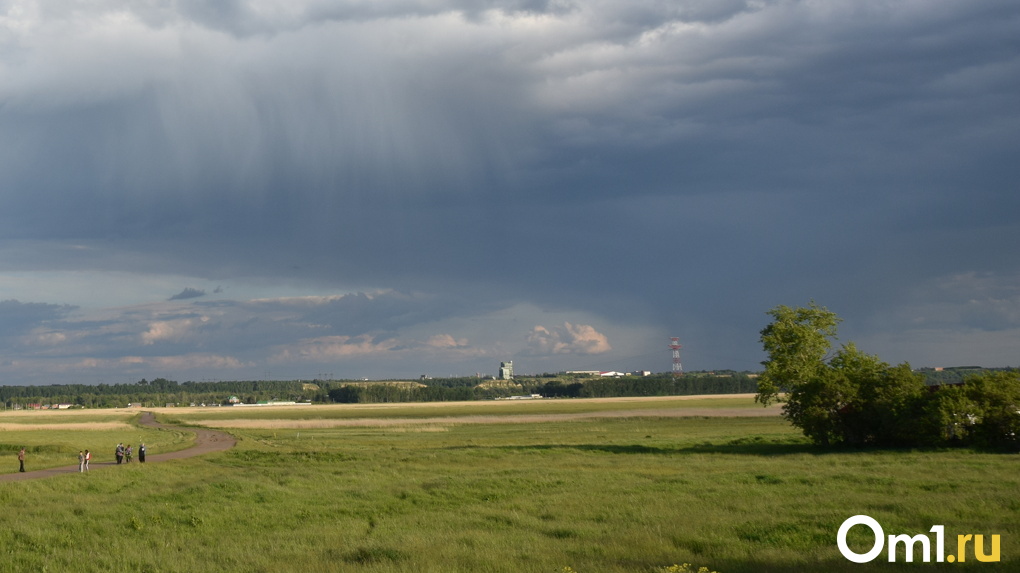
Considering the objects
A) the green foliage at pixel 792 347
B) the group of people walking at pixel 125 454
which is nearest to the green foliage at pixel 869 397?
the green foliage at pixel 792 347

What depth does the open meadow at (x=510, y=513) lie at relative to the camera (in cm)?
1919

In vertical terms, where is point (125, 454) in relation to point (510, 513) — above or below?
below

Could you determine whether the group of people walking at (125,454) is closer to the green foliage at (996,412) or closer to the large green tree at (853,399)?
the large green tree at (853,399)

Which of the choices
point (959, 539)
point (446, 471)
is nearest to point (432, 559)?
point (959, 539)

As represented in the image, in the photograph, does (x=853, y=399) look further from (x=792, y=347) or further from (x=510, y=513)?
(x=510, y=513)

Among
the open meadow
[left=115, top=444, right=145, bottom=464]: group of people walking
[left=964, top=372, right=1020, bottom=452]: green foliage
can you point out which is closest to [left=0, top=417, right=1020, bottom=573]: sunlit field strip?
the open meadow

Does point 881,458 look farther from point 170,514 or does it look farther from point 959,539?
point 170,514

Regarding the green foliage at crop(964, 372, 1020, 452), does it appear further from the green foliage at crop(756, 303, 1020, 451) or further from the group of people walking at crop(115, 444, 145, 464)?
the group of people walking at crop(115, 444, 145, 464)

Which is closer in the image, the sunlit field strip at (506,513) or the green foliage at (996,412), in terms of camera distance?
the sunlit field strip at (506,513)

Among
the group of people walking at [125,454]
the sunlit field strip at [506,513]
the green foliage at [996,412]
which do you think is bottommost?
the group of people walking at [125,454]

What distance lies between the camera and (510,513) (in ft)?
87.1

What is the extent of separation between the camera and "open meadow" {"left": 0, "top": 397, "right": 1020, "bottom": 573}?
755 inches

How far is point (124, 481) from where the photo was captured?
39.5 metres

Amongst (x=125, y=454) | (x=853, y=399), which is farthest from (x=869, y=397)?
(x=125, y=454)
